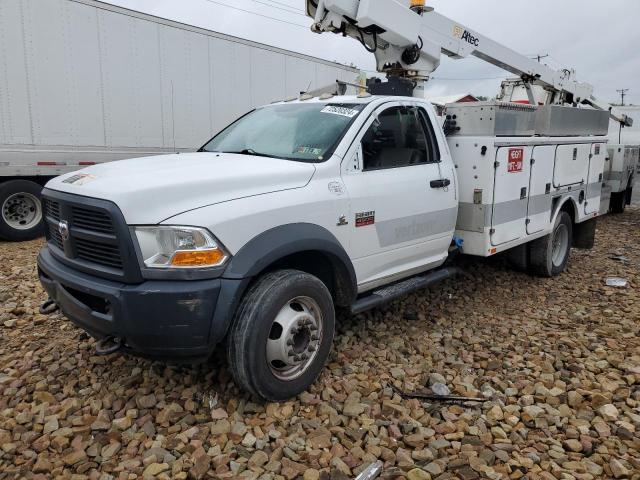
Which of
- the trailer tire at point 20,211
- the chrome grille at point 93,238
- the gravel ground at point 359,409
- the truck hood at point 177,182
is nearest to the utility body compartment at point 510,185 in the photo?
the gravel ground at point 359,409

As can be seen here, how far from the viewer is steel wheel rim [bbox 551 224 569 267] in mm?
6480

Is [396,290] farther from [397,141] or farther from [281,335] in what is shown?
[281,335]

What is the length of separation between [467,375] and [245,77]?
7490 mm

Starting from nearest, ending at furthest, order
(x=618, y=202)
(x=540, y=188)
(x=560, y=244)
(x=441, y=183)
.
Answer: (x=441, y=183) < (x=540, y=188) < (x=560, y=244) < (x=618, y=202)

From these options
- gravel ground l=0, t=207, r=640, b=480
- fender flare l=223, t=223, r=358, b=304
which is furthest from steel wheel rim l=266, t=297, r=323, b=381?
fender flare l=223, t=223, r=358, b=304

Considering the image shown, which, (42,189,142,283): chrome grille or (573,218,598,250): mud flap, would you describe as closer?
(42,189,142,283): chrome grille

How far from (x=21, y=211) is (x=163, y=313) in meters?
6.42

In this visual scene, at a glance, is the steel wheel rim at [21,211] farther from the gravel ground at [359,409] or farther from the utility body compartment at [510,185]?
the utility body compartment at [510,185]

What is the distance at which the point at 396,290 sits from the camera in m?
4.21

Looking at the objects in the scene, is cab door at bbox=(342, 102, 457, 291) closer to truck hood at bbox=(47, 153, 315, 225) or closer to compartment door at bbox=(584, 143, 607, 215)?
truck hood at bbox=(47, 153, 315, 225)

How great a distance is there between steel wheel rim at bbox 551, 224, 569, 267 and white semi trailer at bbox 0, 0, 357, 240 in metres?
5.90

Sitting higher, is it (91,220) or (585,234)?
(91,220)

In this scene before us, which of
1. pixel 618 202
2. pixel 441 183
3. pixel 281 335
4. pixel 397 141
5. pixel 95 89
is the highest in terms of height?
pixel 95 89

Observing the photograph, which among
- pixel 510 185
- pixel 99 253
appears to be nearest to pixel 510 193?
pixel 510 185
